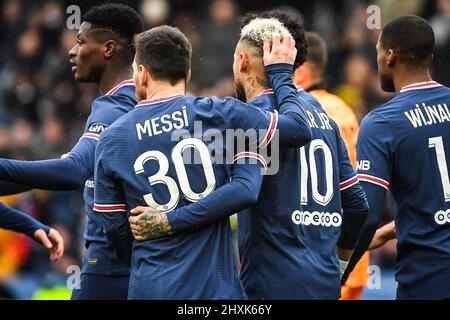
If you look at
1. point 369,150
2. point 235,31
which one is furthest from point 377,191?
point 235,31

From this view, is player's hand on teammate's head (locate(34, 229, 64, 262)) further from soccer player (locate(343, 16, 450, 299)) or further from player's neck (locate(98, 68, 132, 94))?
soccer player (locate(343, 16, 450, 299))

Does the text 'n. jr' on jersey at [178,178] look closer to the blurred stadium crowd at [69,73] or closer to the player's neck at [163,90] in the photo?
the player's neck at [163,90]

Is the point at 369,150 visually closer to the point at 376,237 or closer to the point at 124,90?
the point at 376,237

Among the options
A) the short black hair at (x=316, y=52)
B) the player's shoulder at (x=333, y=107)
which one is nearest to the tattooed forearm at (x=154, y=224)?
the player's shoulder at (x=333, y=107)

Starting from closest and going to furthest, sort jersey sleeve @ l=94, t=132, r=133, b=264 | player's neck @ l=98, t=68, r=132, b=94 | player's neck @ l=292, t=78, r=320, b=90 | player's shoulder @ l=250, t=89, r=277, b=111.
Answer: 1. jersey sleeve @ l=94, t=132, r=133, b=264
2. player's shoulder @ l=250, t=89, r=277, b=111
3. player's neck @ l=98, t=68, r=132, b=94
4. player's neck @ l=292, t=78, r=320, b=90

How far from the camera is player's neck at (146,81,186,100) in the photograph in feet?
15.0

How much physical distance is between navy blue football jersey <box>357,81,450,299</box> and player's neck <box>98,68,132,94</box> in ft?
5.23

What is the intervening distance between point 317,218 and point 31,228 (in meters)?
2.27

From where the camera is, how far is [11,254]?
11.9 metres

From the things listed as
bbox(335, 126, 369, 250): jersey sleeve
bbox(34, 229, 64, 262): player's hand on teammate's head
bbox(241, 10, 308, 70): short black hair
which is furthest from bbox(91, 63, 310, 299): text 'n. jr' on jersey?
bbox(34, 229, 64, 262): player's hand on teammate's head

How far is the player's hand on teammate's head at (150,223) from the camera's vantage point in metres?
4.36

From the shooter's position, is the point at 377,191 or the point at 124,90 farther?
the point at 124,90

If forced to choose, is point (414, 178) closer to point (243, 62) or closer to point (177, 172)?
point (243, 62)

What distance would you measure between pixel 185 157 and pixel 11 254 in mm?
8091
